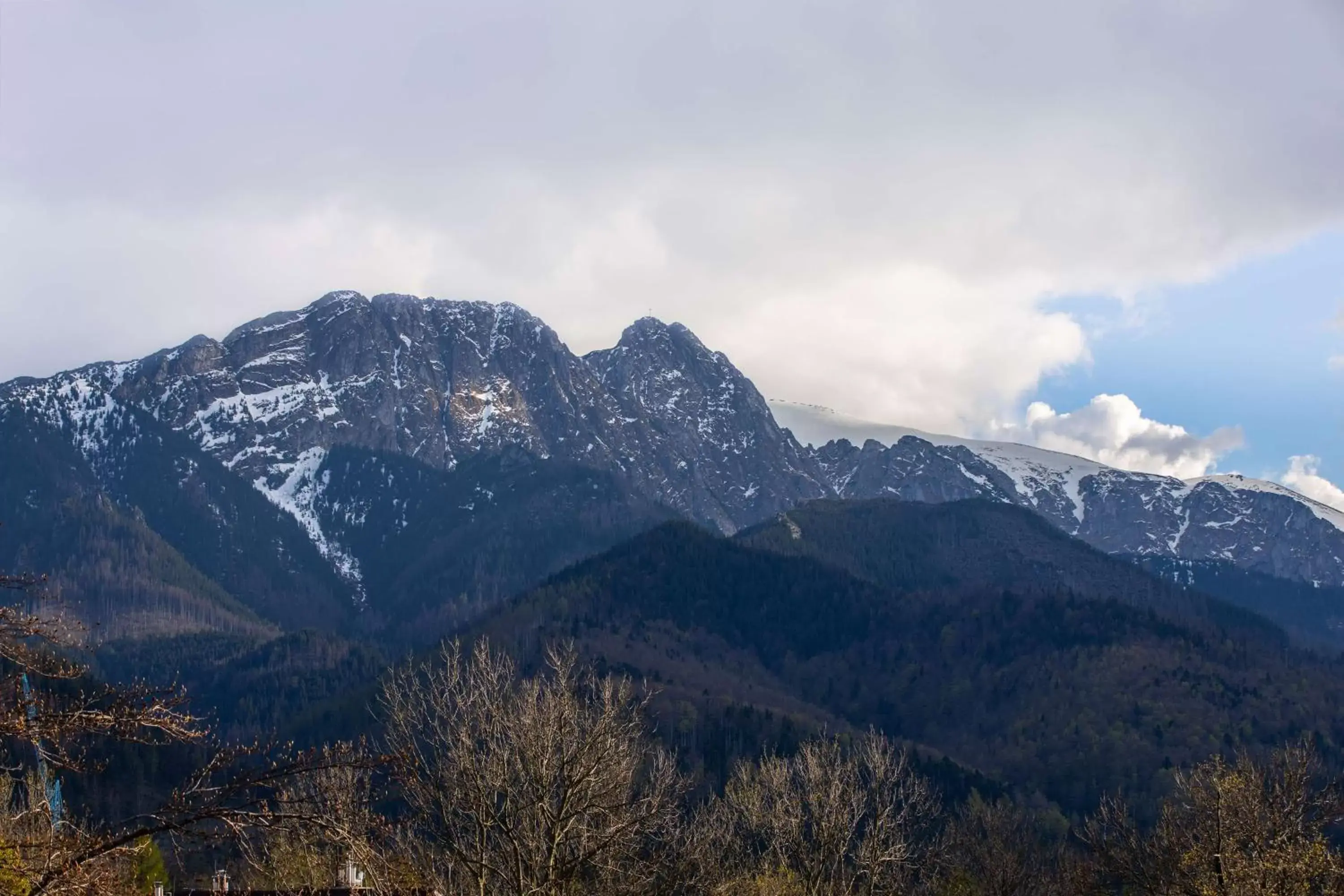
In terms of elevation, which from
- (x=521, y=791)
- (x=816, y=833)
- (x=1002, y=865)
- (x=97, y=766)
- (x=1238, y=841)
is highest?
(x=97, y=766)

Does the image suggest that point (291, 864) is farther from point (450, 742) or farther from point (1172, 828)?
point (1172, 828)

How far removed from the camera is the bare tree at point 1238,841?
4834 cm

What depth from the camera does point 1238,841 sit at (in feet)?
183

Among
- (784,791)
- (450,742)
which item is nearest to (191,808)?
(450,742)

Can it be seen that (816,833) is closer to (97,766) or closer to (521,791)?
(521,791)

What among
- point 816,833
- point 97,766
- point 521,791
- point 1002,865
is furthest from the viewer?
point 1002,865

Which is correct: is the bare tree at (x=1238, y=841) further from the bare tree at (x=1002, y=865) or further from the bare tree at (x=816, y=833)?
the bare tree at (x=816, y=833)

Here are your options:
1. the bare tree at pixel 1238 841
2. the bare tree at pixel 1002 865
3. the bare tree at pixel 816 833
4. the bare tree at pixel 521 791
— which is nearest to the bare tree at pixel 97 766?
the bare tree at pixel 521 791

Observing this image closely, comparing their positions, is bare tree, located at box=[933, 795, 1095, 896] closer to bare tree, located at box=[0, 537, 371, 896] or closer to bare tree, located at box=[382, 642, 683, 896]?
bare tree, located at box=[382, 642, 683, 896]

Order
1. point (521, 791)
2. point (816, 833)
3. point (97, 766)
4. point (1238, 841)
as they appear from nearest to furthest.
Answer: point (97, 766)
point (521, 791)
point (1238, 841)
point (816, 833)

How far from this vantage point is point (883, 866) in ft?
292

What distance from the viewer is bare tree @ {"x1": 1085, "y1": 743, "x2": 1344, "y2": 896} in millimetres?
48344

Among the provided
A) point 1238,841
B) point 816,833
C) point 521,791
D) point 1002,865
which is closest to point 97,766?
point 521,791

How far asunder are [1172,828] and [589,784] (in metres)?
34.5
